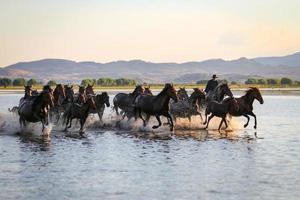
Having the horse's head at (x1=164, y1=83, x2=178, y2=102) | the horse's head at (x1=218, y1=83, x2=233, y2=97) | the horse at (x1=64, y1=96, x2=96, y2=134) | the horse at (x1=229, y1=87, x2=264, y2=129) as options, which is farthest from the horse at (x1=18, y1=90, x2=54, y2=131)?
the horse's head at (x1=218, y1=83, x2=233, y2=97)

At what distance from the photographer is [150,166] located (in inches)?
671

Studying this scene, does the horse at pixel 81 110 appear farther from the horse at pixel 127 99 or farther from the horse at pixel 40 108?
the horse at pixel 127 99

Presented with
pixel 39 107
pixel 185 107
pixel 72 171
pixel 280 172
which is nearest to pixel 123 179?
pixel 72 171

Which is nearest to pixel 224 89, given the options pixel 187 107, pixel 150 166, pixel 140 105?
pixel 187 107

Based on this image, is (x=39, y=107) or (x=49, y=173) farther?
(x=39, y=107)

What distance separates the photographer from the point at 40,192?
13.5 m

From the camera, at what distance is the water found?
1355cm

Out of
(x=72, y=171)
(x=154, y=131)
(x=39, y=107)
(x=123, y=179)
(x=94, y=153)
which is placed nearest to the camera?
(x=123, y=179)

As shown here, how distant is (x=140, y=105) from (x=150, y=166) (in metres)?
12.8

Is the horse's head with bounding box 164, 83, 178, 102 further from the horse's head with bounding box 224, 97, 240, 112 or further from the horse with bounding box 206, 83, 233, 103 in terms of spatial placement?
the horse with bounding box 206, 83, 233, 103

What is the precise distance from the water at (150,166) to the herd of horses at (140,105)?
1.44 metres

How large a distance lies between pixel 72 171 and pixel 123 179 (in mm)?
1828

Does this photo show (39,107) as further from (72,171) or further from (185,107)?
(72,171)

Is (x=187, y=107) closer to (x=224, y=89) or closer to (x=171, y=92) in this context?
(x=224, y=89)
